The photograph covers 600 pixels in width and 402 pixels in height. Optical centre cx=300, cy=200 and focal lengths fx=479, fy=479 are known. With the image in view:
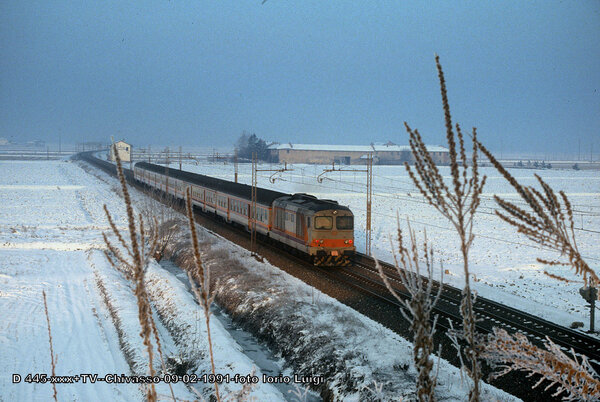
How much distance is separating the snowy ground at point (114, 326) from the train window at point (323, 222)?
2857mm

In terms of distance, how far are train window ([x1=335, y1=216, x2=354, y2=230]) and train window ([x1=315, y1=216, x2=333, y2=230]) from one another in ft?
1.21

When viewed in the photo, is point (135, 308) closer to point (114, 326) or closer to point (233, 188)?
point (114, 326)

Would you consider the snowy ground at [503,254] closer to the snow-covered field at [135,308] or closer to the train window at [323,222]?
the snow-covered field at [135,308]

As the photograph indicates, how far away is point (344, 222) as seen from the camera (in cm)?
2316

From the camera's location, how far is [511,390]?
36.1ft

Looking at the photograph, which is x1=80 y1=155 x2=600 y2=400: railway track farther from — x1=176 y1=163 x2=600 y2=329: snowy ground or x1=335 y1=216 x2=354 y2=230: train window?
x1=335 y1=216 x2=354 y2=230: train window

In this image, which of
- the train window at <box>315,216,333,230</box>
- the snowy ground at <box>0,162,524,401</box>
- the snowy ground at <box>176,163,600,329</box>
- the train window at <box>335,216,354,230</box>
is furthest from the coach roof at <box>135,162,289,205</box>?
the snowy ground at <box>176,163,600,329</box>

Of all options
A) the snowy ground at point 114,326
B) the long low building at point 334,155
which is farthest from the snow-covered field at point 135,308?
the long low building at point 334,155

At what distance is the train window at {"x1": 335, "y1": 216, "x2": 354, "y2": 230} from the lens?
2291cm

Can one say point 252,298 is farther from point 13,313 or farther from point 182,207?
point 182,207

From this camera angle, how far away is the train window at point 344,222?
22906mm

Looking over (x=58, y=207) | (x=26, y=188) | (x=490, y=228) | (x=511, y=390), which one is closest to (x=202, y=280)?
(x=511, y=390)

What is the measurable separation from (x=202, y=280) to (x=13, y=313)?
1806 centimetres

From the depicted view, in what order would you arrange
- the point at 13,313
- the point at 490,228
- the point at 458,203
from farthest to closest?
the point at 490,228, the point at 13,313, the point at 458,203
